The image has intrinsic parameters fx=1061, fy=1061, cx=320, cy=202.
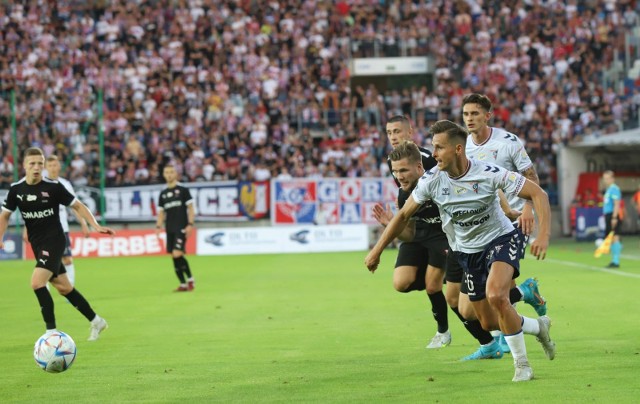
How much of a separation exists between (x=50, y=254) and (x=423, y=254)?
4.44m

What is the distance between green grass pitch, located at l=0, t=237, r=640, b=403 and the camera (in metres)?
8.25

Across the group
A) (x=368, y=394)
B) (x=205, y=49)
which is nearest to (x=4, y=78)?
(x=205, y=49)

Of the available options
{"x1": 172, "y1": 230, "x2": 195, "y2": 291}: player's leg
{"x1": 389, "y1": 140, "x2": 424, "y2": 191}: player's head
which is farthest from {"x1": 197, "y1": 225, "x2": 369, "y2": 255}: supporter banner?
{"x1": 389, "y1": 140, "x2": 424, "y2": 191}: player's head

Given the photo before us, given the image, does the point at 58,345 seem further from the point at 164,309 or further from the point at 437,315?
the point at 164,309

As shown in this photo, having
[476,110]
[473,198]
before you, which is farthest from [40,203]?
[473,198]

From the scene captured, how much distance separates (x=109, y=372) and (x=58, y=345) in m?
0.60

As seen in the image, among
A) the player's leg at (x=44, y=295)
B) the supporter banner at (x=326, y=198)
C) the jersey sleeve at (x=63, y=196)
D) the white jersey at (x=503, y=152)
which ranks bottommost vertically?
the supporter banner at (x=326, y=198)

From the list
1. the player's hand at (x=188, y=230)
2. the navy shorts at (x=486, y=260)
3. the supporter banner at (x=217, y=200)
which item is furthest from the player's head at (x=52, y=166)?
the supporter banner at (x=217, y=200)

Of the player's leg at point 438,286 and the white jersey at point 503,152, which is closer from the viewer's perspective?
the white jersey at point 503,152

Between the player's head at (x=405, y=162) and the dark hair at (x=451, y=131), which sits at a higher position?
the dark hair at (x=451, y=131)

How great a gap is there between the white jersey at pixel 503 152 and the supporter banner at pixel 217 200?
2579cm

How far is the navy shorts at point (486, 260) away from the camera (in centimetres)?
842

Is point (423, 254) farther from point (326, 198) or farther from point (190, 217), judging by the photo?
point (326, 198)

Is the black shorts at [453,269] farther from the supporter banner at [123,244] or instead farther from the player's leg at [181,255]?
the supporter banner at [123,244]
